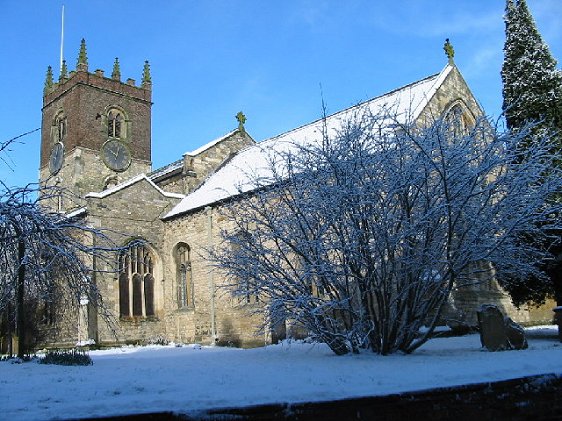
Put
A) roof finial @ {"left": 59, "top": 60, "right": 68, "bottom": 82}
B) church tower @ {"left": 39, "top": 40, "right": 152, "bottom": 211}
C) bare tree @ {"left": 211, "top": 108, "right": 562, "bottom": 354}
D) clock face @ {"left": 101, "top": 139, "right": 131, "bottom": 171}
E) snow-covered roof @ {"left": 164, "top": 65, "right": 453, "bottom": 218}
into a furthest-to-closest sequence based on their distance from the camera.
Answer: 1. roof finial @ {"left": 59, "top": 60, "right": 68, "bottom": 82}
2. clock face @ {"left": 101, "top": 139, "right": 131, "bottom": 171}
3. church tower @ {"left": 39, "top": 40, "right": 152, "bottom": 211}
4. snow-covered roof @ {"left": 164, "top": 65, "right": 453, "bottom": 218}
5. bare tree @ {"left": 211, "top": 108, "right": 562, "bottom": 354}

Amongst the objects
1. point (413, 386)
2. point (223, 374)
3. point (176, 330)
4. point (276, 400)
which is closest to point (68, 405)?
point (276, 400)

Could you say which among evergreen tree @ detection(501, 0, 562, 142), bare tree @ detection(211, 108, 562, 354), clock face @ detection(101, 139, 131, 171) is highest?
clock face @ detection(101, 139, 131, 171)

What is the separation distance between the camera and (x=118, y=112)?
38.1 m

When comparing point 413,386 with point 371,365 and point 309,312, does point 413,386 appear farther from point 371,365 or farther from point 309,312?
point 309,312

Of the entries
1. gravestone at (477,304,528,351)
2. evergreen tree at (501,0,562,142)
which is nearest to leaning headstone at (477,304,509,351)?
gravestone at (477,304,528,351)

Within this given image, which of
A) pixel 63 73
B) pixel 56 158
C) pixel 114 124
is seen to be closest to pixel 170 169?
pixel 114 124

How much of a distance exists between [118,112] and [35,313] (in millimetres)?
19943

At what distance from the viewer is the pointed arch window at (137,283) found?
2128cm

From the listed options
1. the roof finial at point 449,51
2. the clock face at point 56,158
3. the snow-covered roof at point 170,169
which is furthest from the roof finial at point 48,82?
the roof finial at point 449,51

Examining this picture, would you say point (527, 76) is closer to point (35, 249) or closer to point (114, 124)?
point (35, 249)

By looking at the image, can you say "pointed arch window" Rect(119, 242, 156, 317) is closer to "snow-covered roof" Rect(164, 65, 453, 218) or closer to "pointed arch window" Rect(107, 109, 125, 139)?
"snow-covered roof" Rect(164, 65, 453, 218)

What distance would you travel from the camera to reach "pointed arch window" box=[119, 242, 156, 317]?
21281mm

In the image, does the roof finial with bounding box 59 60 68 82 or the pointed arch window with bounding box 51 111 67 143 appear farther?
the roof finial with bounding box 59 60 68 82

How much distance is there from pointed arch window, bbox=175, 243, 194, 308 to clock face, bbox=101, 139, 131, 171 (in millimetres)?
16385
